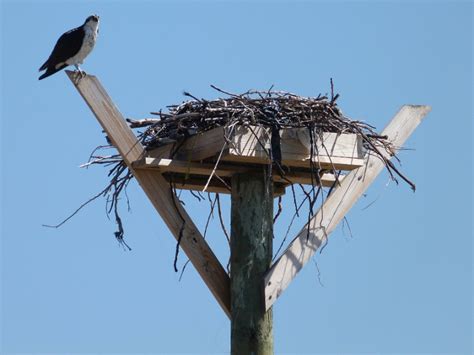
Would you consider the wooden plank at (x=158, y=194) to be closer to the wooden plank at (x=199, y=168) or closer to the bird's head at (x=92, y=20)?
the wooden plank at (x=199, y=168)

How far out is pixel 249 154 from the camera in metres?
5.54

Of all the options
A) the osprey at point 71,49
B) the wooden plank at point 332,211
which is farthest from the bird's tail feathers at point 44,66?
the wooden plank at point 332,211

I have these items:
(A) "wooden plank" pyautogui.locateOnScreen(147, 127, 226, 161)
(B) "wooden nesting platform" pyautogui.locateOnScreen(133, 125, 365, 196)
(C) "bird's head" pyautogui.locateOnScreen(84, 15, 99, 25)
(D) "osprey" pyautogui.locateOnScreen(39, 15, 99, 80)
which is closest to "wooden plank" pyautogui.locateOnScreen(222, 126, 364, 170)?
(B) "wooden nesting platform" pyautogui.locateOnScreen(133, 125, 365, 196)

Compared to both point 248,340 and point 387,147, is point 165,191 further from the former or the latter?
point 387,147

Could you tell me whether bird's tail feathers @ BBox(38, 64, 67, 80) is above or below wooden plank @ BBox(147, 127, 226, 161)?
above

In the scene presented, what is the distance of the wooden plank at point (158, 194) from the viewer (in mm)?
5723

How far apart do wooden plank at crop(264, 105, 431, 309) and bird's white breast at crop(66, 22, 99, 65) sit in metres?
2.55

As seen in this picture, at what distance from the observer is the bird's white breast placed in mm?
7387

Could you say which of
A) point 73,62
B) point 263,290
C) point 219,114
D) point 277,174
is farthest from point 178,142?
point 73,62

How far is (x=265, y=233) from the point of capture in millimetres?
5742

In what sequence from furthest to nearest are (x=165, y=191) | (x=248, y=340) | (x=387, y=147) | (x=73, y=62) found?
(x=73, y=62) < (x=387, y=147) < (x=165, y=191) < (x=248, y=340)

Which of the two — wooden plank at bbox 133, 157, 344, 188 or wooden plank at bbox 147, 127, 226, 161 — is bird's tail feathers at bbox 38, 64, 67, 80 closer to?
wooden plank at bbox 147, 127, 226, 161

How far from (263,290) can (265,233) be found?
406mm

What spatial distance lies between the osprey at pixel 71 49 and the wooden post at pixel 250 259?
2.14 metres
